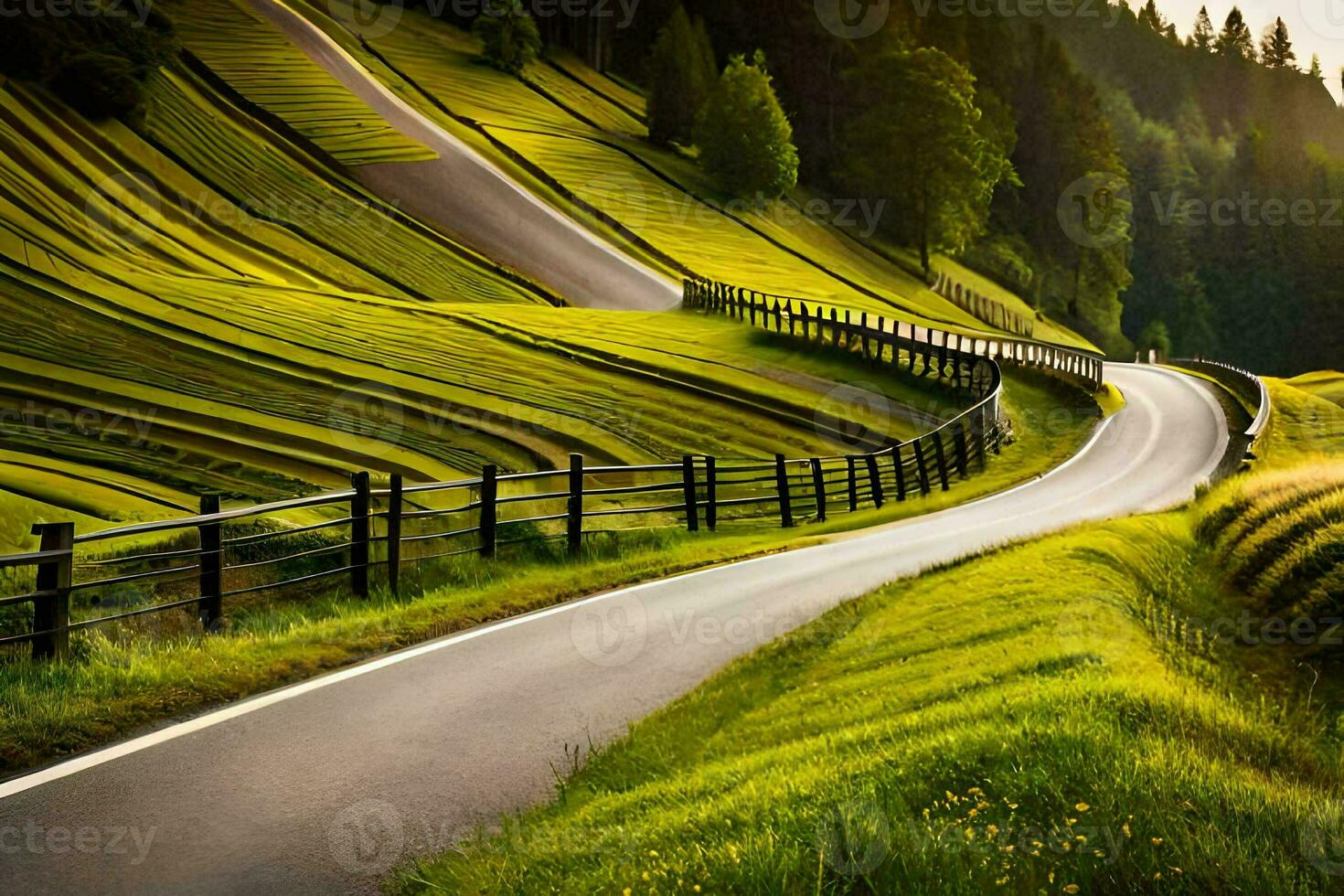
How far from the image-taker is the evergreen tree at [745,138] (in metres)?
60.8

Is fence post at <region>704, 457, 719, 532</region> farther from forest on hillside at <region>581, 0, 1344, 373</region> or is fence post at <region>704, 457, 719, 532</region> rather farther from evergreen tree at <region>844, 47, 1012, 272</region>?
forest on hillside at <region>581, 0, 1344, 373</region>

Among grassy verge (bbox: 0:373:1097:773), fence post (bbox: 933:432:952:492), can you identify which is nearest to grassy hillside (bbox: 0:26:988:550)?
fence post (bbox: 933:432:952:492)

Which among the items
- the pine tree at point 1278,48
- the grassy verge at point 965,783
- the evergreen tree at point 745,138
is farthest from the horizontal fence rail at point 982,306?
the pine tree at point 1278,48

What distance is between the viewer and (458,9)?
74.6 m

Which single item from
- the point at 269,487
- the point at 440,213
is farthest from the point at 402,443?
the point at 440,213

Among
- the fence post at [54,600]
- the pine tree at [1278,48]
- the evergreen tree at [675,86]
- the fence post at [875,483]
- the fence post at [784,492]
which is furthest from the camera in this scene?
the pine tree at [1278,48]

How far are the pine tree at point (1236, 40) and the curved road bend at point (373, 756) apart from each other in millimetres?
174172

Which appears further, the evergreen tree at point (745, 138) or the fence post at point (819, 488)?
the evergreen tree at point (745, 138)

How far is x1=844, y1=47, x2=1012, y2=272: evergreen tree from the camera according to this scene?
211ft

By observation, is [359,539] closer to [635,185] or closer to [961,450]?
[961,450]

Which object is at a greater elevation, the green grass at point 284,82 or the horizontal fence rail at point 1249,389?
the green grass at point 284,82

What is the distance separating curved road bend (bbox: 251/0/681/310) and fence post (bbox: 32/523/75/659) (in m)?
32.2

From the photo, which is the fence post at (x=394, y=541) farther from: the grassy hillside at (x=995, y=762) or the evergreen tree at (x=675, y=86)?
the evergreen tree at (x=675, y=86)

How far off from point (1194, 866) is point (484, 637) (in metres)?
7.78
